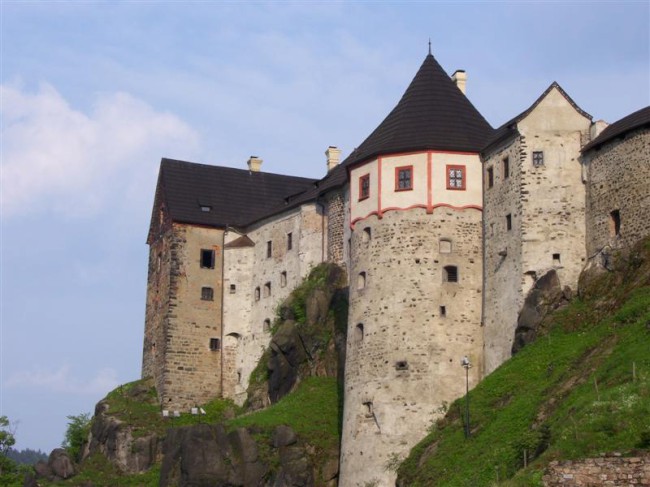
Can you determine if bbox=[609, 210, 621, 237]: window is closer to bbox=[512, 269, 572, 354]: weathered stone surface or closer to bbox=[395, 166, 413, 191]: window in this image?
bbox=[512, 269, 572, 354]: weathered stone surface

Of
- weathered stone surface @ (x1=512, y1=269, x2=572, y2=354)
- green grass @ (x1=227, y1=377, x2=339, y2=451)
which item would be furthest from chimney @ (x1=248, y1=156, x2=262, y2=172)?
weathered stone surface @ (x1=512, y1=269, x2=572, y2=354)

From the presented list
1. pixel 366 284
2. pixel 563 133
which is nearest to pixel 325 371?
pixel 366 284

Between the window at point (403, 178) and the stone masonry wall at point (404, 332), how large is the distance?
1.36 m

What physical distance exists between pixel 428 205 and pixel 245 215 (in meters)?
23.4

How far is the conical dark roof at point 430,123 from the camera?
6575cm

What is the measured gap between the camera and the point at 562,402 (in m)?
49.9

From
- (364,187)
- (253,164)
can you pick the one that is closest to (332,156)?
(253,164)

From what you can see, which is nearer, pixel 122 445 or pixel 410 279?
pixel 410 279

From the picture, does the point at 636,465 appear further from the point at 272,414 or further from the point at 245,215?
the point at 245,215

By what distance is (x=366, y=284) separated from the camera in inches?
2537

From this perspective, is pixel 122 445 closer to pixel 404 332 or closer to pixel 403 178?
pixel 404 332

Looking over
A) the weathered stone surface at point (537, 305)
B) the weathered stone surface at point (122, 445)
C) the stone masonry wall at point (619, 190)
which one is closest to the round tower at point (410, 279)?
the weathered stone surface at point (537, 305)

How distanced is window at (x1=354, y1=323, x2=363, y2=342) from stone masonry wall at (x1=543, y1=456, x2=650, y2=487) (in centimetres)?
2604

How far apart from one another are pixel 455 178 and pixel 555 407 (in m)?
17.7
